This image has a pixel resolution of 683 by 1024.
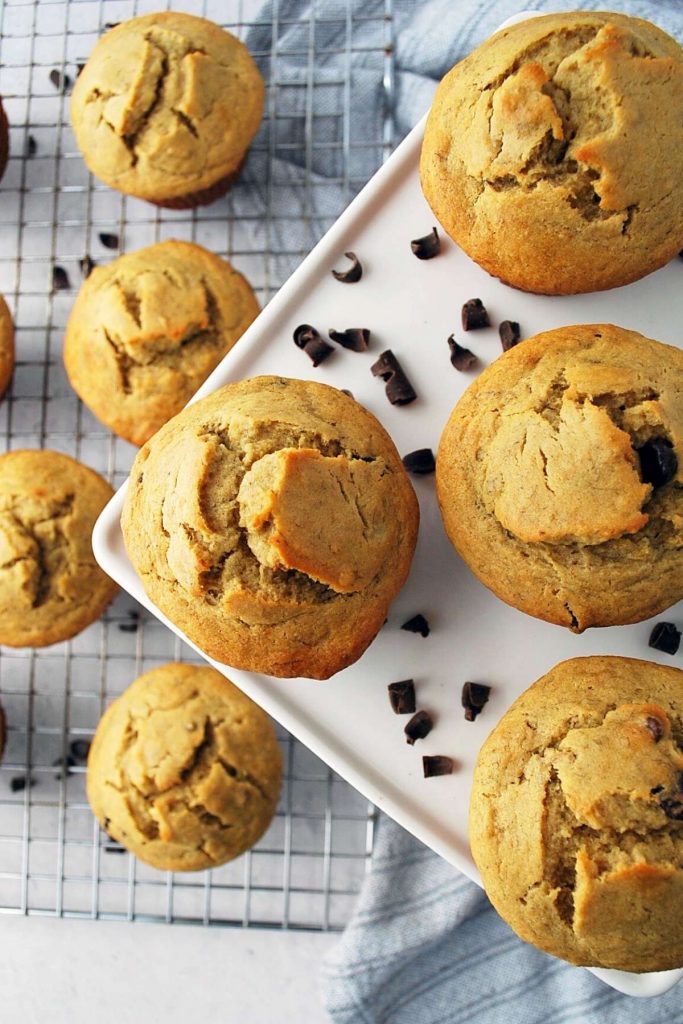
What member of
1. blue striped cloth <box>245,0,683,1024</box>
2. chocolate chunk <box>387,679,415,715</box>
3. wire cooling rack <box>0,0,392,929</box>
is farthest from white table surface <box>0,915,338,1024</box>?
chocolate chunk <box>387,679,415,715</box>

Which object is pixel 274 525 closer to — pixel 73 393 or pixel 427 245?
pixel 427 245

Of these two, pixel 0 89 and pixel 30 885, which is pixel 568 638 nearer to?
pixel 30 885

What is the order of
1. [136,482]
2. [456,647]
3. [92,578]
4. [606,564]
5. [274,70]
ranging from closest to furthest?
[606,564] → [136,482] → [456,647] → [92,578] → [274,70]

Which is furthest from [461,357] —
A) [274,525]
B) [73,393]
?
[73,393]

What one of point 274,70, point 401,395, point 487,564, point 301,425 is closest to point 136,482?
point 301,425

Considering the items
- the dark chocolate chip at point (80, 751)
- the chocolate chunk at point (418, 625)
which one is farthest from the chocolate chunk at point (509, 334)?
the dark chocolate chip at point (80, 751)

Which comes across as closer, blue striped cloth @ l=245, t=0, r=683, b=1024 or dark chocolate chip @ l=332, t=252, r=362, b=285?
dark chocolate chip @ l=332, t=252, r=362, b=285

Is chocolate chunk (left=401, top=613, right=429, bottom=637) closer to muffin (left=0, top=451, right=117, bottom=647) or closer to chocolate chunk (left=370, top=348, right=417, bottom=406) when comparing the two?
chocolate chunk (left=370, top=348, right=417, bottom=406)

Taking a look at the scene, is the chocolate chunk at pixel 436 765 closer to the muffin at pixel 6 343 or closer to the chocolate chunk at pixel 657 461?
the chocolate chunk at pixel 657 461
